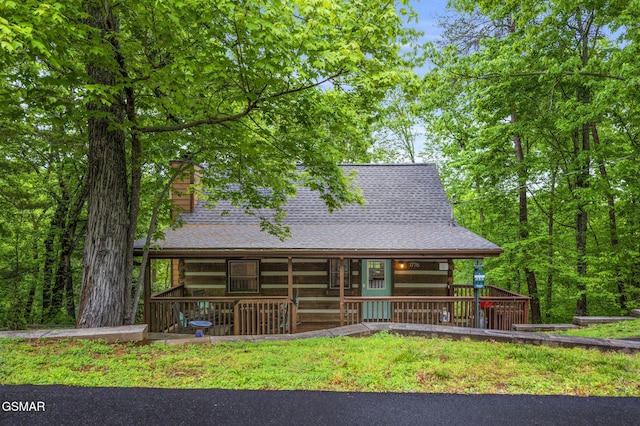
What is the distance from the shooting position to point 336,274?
1175 centimetres

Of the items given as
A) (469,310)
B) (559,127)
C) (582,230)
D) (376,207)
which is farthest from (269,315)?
(582,230)

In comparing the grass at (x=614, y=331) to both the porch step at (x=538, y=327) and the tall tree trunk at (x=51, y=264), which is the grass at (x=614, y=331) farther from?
the tall tree trunk at (x=51, y=264)

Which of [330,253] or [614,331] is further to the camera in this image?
[330,253]

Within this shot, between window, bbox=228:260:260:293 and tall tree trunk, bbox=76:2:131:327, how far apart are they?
4.60 metres

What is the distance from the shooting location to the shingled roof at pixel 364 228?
9.54m

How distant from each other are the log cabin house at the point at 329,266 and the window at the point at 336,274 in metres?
0.03

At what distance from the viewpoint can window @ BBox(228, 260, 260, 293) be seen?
1156 centimetres

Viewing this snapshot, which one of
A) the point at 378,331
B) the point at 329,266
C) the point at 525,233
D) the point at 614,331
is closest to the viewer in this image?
the point at 378,331

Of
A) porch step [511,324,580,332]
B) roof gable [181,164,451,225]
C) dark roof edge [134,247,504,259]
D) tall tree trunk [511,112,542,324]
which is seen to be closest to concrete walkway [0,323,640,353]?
dark roof edge [134,247,504,259]

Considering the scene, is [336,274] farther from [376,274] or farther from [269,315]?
[269,315]

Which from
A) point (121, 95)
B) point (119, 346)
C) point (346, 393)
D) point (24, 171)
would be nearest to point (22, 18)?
point (121, 95)

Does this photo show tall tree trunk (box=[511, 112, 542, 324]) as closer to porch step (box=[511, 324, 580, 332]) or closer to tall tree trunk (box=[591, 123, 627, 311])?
tall tree trunk (box=[591, 123, 627, 311])

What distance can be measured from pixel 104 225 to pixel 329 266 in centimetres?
667

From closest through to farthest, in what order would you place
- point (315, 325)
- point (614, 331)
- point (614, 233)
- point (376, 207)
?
1. point (614, 331)
2. point (315, 325)
3. point (614, 233)
4. point (376, 207)
